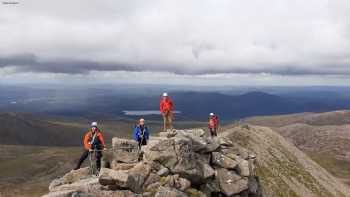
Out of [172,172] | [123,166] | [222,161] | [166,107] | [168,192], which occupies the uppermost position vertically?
[166,107]

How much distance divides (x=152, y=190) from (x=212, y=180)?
9.80 metres

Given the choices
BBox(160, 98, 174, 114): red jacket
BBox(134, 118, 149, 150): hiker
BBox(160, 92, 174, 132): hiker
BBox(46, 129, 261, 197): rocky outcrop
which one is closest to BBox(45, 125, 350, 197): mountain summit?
BBox(46, 129, 261, 197): rocky outcrop

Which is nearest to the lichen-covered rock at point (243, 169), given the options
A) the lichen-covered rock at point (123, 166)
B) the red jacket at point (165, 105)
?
the red jacket at point (165, 105)

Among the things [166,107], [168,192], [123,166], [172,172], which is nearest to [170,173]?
[172,172]

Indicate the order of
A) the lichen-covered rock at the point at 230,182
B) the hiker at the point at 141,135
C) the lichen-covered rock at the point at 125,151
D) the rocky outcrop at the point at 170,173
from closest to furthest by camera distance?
the rocky outcrop at the point at 170,173 → the lichen-covered rock at the point at 125,151 → the lichen-covered rock at the point at 230,182 → the hiker at the point at 141,135

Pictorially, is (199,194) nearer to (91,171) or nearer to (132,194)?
(132,194)

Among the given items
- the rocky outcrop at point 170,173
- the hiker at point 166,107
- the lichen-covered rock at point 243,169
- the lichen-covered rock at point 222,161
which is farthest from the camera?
the hiker at point 166,107

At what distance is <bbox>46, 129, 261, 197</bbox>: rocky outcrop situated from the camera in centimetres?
3428

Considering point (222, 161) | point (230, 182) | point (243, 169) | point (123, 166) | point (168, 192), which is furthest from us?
point (243, 169)

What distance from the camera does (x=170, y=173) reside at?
39156 millimetres

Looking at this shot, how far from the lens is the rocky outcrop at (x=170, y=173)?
112 feet

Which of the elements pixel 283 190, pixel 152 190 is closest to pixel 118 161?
pixel 152 190

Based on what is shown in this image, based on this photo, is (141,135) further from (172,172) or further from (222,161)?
(222,161)

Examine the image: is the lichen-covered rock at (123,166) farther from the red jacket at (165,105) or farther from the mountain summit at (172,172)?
the red jacket at (165,105)
